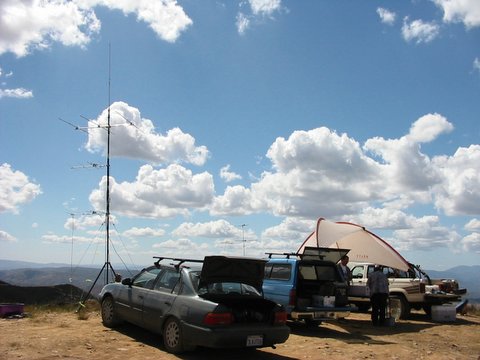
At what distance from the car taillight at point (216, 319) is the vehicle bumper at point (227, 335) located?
78mm

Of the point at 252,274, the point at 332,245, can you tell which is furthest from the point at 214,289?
the point at 332,245

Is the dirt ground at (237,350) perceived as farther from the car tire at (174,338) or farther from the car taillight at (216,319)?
the car taillight at (216,319)

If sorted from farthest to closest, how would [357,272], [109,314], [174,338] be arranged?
[357,272] < [109,314] < [174,338]

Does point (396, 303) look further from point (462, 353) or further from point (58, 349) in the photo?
point (58, 349)

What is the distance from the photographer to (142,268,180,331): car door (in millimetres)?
8492

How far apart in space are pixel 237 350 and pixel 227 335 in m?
1.52

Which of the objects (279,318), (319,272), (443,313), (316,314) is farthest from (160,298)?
(443,313)

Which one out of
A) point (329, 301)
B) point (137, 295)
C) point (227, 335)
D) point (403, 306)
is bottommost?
point (403, 306)

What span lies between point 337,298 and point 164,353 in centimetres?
518

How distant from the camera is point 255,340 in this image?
768 cm

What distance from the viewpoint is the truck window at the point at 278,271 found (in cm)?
1190

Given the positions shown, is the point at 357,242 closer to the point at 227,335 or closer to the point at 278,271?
the point at 278,271

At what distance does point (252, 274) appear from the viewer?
8.89 metres

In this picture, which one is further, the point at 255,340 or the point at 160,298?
the point at 160,298
